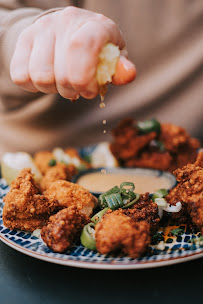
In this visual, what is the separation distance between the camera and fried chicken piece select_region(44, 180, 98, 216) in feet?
7.48

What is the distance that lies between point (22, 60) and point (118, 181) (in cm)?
147

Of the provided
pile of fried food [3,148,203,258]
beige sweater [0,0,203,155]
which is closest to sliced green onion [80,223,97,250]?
pile of fried food [3,148,203,258]

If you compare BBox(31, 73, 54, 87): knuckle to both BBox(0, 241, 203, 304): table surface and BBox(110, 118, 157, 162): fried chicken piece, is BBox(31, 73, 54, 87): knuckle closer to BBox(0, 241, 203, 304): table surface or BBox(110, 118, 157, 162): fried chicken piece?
BBox(0, 241, 203, 304): table surface

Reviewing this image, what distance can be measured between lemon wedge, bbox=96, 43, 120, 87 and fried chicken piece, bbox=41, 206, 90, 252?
0.77m

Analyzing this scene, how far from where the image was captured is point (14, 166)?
3250 millimetres

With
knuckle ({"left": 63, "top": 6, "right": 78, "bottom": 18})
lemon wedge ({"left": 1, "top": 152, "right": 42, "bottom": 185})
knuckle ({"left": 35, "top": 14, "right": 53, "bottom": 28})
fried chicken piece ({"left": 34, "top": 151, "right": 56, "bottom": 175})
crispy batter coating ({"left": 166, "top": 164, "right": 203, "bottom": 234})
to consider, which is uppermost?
knuckle ({"left": 63, "top": 6, "right": 78, "bottom": 18})

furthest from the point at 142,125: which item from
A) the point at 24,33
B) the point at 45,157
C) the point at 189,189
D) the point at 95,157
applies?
the point at 24,33

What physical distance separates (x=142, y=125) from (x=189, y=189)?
1389 millimetres

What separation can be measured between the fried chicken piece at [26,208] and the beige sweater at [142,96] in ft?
6.79

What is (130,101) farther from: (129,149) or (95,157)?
(129,149)

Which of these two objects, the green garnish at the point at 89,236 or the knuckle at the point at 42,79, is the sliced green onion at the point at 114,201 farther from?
the knuckle at the point at 42,79

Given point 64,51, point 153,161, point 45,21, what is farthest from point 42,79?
point 153,161

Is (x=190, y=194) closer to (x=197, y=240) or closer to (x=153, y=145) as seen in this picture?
(x=197, y=240)

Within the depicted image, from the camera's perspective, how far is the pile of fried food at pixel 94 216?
1.83 metres
